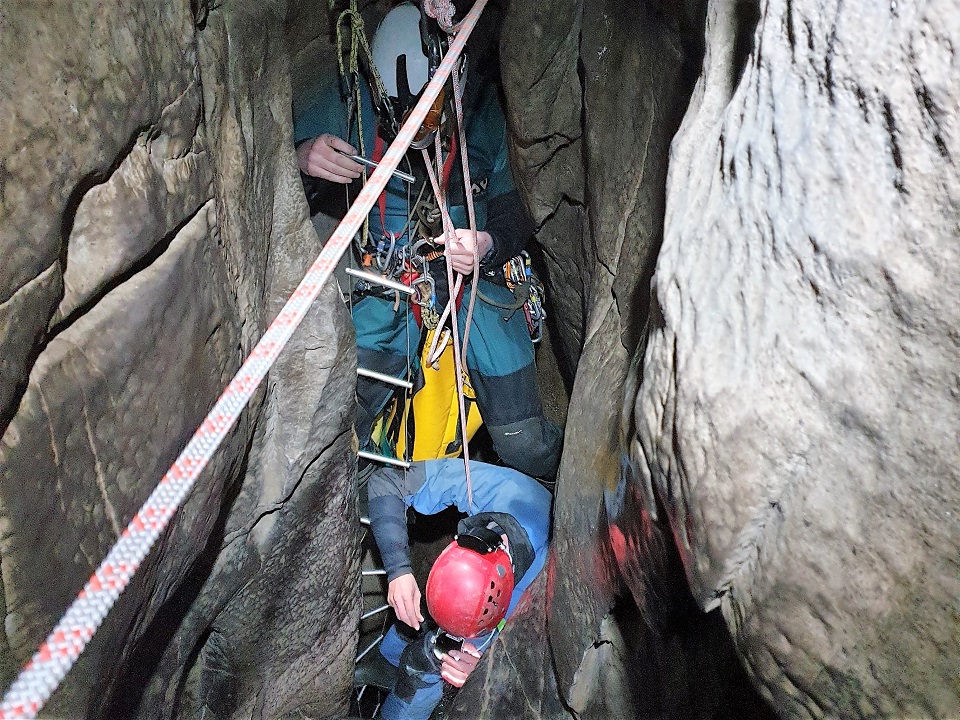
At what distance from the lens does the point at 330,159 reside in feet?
8.04

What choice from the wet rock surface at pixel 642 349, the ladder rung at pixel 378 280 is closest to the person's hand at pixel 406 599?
the wet rock surface at pixel 642 349

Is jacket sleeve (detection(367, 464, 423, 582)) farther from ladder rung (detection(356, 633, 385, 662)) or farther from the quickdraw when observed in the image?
the quickdraw

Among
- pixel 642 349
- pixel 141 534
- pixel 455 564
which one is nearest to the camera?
pixel 141 534

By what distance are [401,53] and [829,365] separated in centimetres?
208

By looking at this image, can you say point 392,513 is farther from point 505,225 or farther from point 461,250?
point 505,225

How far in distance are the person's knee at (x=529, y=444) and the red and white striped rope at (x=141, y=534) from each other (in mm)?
1833

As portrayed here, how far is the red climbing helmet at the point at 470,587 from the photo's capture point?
7.88 feet

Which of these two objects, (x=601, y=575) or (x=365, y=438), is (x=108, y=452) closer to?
(x=601, y=575)

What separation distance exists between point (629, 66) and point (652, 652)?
1644 mm

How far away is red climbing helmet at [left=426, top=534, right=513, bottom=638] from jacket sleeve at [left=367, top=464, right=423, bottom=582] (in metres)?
0.31

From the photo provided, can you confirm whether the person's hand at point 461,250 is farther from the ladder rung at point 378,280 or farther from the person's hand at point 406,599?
the person's hand at point 406,599

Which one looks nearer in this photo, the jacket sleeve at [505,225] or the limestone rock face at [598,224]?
the limestone rock face at [598,224]

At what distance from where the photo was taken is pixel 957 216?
0.68m

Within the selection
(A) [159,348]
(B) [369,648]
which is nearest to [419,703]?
(B) [369,648]
